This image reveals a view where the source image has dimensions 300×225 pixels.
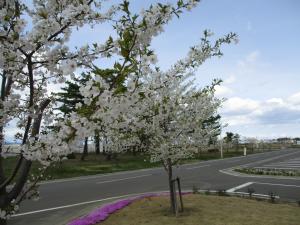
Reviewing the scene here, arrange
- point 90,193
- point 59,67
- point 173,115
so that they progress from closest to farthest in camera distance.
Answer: point 59,67
point 173,115
point 90,193

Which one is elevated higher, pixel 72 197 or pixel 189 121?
pixel 189 121

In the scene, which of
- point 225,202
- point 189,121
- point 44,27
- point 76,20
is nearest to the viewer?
point 44,27

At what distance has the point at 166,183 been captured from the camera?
1859 centimetres

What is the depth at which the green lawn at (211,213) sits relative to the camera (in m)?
8.83

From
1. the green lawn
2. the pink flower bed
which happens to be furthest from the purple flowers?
the green lawn

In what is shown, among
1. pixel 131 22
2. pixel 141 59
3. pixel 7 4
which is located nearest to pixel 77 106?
pixel 141 59

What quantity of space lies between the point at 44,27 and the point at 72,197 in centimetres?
1241

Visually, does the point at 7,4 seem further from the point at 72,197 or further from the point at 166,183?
the point at 166,183

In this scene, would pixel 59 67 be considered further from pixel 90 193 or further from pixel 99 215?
pixel 90 193

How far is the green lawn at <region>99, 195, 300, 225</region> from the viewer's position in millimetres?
8828

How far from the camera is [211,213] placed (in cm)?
962

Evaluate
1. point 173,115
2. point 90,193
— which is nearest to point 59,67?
point 173,115

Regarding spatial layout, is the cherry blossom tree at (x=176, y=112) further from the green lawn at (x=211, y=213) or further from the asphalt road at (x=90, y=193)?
the asphalt road at (x=90, y=193)

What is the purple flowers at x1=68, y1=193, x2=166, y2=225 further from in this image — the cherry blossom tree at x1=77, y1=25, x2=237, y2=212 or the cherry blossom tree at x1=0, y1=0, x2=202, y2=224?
the cherry blossom tree at x1=0, y1=0, x2=202, y2=224
